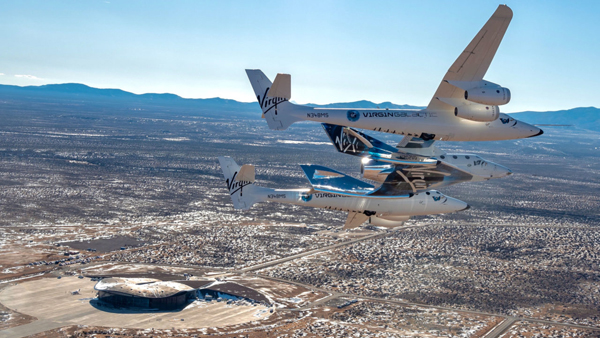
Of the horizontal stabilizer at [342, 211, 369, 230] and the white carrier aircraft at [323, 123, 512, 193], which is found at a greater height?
the white carrier aircraft at [323, 123, 512, 193]

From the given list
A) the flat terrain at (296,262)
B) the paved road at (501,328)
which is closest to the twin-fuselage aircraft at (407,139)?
the flat terrain at (296,262)

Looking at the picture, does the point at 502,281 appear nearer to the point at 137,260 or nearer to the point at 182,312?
the point at 182,312

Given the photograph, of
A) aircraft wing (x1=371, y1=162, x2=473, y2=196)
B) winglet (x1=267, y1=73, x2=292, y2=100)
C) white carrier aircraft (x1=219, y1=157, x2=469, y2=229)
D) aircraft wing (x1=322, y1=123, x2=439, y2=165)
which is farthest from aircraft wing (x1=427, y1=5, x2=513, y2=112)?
white carrier aircraft (x1=219, y1=157, x2=469, y2=229)

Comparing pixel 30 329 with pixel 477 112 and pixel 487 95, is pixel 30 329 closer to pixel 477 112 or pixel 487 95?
pixel 477 112

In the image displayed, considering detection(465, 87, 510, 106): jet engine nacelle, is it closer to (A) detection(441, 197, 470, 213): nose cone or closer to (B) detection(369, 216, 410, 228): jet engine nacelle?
(B) detection(369, 216, 410, 228): jet engine nacelle

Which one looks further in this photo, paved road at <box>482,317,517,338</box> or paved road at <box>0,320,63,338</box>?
paved road at <box>482,317,517,338</box>

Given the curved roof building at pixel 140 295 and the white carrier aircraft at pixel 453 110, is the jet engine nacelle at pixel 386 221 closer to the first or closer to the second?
the white carrier aircraft at pixel 453 110

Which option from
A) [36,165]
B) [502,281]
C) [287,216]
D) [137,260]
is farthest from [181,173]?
[502,281]
